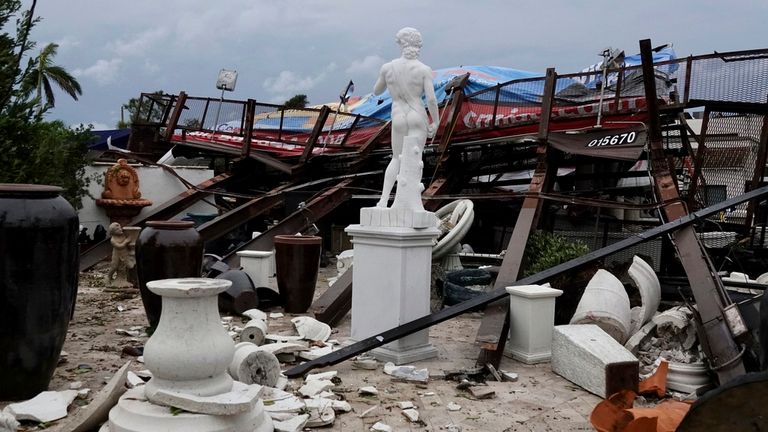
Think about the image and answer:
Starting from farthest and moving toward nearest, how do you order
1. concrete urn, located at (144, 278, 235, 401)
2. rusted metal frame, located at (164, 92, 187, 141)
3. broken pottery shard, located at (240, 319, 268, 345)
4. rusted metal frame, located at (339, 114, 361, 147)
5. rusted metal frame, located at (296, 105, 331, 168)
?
1. rusted metal frame, located at (164, 92, 187, 141)
2. rusted metal frame, located at (339, 114, 361, 147)
3. rusted metal frame, located at (296, 105, 331, 168)
4. broken pottery shard, located at (240, 319, 268, 345)
5. concrete urn, located at (144, 278, 235, 401)

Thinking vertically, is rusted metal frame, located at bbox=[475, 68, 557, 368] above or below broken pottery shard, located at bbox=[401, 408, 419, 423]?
above

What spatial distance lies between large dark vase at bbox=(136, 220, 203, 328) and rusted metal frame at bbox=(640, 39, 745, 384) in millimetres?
4354

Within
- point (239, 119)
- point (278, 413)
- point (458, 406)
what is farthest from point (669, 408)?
point (239, 119)

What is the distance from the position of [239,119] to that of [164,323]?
11.1 metres

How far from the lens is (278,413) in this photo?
3695mm

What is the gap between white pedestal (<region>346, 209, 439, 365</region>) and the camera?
5.15 meters

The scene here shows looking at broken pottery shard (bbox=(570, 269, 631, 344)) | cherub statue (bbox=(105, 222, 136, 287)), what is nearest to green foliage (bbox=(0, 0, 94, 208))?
cherub statue (bbox=(105, 222, 136, 287))

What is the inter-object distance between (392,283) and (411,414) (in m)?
1.48

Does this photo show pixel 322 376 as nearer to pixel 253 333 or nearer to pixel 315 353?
pixel 315 353

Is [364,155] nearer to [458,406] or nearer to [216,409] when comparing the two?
[458,406]

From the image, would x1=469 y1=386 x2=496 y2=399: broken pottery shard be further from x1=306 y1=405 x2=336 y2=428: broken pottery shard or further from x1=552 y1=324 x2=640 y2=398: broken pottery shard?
x1=306 y1=405 x2=336 y2=428: broken pottery shard

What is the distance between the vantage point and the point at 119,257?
8414 millimetres

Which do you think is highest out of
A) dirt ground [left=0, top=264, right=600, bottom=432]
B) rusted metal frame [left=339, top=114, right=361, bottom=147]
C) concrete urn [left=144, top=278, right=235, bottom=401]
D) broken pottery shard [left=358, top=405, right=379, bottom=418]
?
rusted metal frame [left=339, top=114, right=361, bottom=147]

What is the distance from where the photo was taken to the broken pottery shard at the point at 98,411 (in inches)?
132
